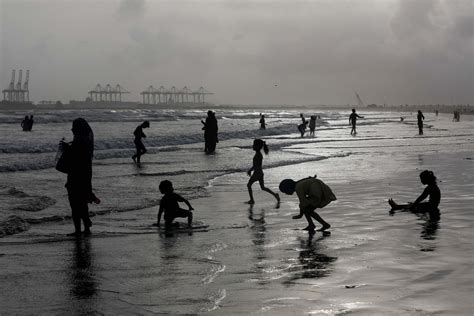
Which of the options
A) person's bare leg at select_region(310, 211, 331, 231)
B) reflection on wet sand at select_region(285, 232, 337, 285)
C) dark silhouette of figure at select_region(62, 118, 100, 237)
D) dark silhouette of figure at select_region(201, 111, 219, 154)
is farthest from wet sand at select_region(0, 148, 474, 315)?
dark silhouette of figure at select_region(201, 111, 219, 154)

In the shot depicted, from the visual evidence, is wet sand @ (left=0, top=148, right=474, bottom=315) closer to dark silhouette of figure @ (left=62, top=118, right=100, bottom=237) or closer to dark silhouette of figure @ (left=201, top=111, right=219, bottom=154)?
dark silhouette of figure @ (left=62, top=118, right=100, bottom=237)

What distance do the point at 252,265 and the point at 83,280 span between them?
1.98 m

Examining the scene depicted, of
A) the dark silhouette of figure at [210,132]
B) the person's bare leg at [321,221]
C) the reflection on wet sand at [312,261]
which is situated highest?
the dark silhouette of figure at [210,132]

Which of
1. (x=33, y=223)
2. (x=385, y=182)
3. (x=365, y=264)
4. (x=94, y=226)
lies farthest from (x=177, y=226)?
(x=385, y=182)

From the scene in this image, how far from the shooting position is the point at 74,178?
10.0 metres

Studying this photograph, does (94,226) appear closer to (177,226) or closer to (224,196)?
(177,226)

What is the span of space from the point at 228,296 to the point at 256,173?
24.3 feet

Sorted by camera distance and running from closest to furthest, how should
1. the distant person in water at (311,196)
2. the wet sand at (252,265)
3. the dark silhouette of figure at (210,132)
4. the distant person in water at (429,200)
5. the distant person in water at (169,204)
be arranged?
the wet sand at (252,265) < the distant person in water at (311,196) < the distant person in water at (169,204) < the distant person in water at (429,200) < the dark silhouette of figure at (210,132)

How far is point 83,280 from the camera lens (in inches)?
279

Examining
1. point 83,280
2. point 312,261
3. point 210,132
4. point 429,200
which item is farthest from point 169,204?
point 210,132

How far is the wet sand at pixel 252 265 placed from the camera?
6.02m

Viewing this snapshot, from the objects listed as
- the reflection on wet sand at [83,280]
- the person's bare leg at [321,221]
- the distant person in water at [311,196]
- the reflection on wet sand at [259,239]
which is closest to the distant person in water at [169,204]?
the reflection on wet sand at [259,239]

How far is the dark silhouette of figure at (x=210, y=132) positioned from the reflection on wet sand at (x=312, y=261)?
1872 centimetres

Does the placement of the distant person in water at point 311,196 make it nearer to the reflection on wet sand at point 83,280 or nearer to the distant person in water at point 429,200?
the distant person in water at point 429,200
